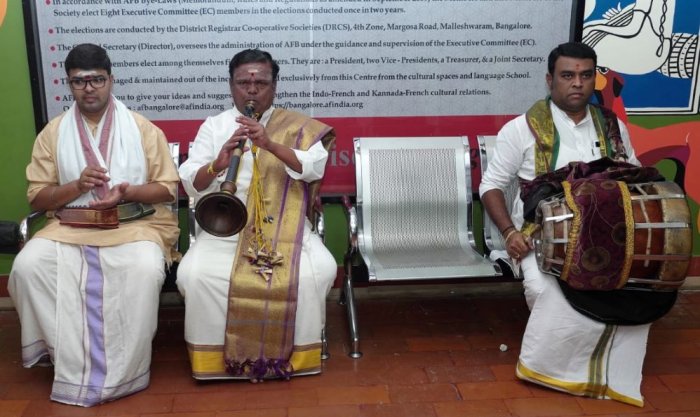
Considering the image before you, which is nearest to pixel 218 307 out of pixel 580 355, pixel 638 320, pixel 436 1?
pixel 580 355

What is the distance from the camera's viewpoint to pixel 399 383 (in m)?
3.29

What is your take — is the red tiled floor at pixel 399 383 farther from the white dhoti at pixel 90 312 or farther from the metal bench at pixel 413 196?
the metal bench at pixel 413 196

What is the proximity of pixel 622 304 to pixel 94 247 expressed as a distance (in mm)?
2448

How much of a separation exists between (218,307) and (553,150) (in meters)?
1.87

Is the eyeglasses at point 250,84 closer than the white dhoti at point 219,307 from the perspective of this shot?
No

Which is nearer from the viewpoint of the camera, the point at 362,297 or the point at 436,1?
the point at 436,1

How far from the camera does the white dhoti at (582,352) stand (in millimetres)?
3113

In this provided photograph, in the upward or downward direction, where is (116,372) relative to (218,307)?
downward

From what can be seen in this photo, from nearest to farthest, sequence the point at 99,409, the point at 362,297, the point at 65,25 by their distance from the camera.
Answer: the point at 99,409
the point at 65,25
the point at 362,297

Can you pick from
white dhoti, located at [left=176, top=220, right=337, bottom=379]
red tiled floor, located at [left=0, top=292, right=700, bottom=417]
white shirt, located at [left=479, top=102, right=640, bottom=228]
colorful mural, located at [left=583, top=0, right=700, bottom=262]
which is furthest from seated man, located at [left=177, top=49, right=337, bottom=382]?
colorful mural, located at [left=583, top=0, right=700, bottom=262]

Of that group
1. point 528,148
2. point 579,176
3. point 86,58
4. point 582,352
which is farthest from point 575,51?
point 86,58

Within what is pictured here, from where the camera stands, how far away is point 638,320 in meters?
3.07

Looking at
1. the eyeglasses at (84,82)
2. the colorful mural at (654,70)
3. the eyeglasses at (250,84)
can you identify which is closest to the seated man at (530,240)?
the colorful mural at (654,70)

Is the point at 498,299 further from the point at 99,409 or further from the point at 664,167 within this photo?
the point at 99,409
